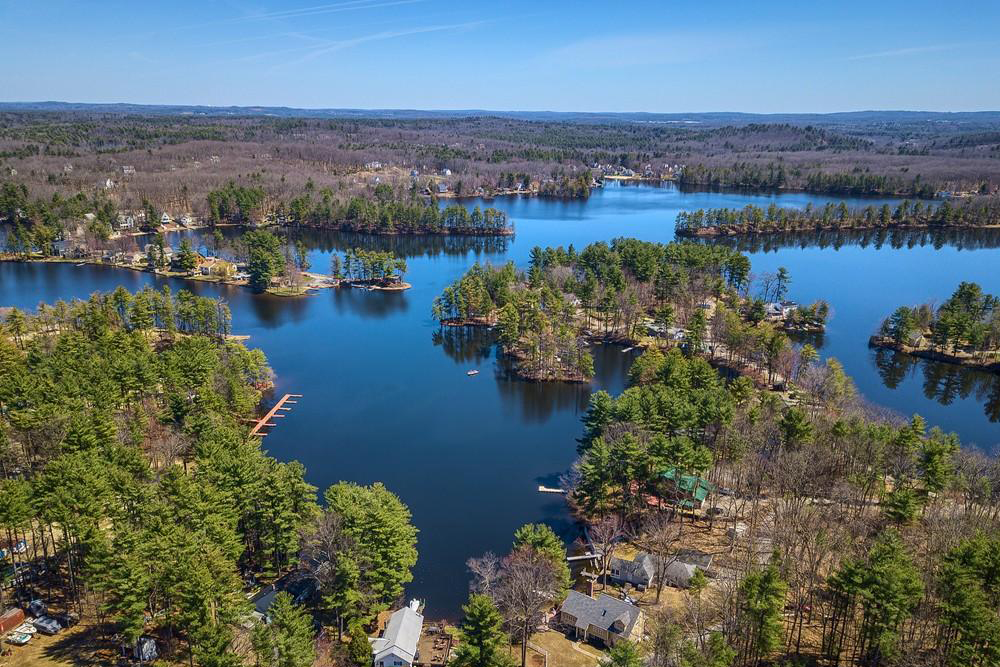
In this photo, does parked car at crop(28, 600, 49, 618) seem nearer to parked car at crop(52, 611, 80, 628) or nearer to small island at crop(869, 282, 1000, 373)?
parked car at crop(52, 611, 80, 628)

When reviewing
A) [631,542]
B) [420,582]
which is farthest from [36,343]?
[631,542]

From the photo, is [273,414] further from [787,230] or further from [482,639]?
[787,230]

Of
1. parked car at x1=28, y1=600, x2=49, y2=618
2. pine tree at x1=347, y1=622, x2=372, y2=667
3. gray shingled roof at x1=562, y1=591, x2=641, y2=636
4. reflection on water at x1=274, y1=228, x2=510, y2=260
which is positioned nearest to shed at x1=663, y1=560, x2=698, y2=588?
gray shingled roof at x1=562, y1=591, x2=641, y2=636

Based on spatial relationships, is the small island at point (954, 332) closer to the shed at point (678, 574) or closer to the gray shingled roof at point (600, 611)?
the shed at point (678, 574)

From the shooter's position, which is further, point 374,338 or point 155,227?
point 155,227

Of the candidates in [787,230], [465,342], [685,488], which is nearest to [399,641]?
[685,488]

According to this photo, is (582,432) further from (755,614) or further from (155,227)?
(155,227)

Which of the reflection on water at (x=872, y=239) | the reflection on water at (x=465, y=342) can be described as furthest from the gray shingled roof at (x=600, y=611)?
the reflection on water at (x=872, y=239)
